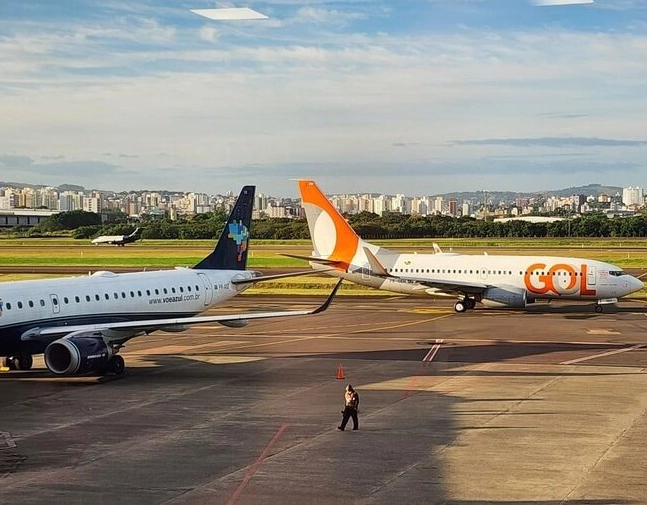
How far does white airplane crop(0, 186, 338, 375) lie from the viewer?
3488 cm

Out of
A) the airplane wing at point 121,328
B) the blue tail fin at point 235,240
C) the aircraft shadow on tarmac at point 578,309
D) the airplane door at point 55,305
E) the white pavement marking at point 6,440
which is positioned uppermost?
the blue tail fin at point 235,240

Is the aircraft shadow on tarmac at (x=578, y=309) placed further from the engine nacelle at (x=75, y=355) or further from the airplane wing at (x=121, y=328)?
the engine nacelle at (x=75, y=355)

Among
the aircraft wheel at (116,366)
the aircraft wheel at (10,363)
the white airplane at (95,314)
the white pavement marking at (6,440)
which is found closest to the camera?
the white pavement marking at (6,440)

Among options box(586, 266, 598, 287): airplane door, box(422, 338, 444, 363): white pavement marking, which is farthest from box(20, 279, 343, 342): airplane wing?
box(586, 266, 598, 287): airplane door

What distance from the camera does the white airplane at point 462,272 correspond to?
62156mm

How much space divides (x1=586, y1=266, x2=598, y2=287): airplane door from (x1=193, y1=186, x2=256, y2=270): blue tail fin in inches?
958

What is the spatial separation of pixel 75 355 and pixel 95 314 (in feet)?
14.1

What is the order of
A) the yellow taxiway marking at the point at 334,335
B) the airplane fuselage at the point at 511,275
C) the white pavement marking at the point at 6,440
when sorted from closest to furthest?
the white pavement marking at the point at 6,440 < the yellow taxiway marking at the point at 334,335 < the airplane fuselage at the point at 511,275

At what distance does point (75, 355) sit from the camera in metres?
34.1

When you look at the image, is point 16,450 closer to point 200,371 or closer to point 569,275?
point 200,371

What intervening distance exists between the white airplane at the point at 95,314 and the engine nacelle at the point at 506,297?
2374cm

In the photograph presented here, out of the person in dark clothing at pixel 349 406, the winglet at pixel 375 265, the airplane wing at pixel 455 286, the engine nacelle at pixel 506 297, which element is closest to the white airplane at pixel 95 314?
the person in dark clothing at pixel 349 406

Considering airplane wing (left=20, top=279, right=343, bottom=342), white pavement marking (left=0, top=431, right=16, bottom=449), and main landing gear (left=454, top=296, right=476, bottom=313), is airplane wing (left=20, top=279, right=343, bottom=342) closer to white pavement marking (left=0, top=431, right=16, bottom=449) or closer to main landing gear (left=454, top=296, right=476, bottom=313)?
white pavement marking (left=0, top=431, right=16, bottom=449)

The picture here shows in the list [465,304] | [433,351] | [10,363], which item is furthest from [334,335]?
[10,363]
